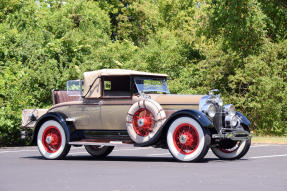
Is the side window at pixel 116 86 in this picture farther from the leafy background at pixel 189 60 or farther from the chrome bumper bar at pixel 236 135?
the leafy background at pixel 189 60

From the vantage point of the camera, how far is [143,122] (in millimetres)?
12914

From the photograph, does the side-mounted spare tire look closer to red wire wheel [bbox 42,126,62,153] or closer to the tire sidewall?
the tire sidewall

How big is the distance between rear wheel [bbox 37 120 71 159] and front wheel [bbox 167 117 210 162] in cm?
268

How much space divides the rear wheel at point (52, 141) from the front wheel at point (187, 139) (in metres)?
2.68

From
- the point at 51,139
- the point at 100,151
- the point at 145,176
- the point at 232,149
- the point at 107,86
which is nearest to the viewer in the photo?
the point at 145,176

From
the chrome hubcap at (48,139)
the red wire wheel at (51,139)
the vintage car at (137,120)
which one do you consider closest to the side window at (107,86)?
the vintage car at (137,120)

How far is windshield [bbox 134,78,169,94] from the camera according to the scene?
13.8m

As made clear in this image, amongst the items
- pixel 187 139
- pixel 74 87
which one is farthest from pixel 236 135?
pixel 74 87

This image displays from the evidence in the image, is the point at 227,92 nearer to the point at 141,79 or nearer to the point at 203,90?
the point at 203,90

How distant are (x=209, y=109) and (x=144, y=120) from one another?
4.69ft

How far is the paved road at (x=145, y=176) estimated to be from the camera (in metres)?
8.16

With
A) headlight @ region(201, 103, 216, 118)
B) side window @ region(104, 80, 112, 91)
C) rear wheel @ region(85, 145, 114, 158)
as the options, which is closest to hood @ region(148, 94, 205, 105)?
headlight @ region(201, 103, 216, 118)

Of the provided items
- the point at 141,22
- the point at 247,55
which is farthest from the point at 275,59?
the point at 141,22

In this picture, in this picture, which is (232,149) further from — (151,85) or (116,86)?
(116,86)
